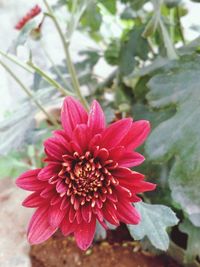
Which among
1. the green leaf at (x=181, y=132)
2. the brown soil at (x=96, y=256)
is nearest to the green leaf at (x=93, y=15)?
the green leaf at (x=181, y=132)

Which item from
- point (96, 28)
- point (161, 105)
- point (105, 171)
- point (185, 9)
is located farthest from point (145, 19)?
point (105, 171)

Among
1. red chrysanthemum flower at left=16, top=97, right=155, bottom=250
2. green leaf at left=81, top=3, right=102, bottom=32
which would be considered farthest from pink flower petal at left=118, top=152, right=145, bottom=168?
green leaf at left=81, top=3, right=102, bottom=32

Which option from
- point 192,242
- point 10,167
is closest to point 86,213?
point 192,242

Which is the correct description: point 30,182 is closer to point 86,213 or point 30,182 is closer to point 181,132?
point 86,213

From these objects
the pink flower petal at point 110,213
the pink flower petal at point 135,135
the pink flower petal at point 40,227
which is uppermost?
the pink flower petal at point 135,135

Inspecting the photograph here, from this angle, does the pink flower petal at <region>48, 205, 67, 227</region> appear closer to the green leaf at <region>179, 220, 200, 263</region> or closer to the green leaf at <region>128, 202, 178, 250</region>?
the green leaf at <region>128, 202, 178, 250</region>

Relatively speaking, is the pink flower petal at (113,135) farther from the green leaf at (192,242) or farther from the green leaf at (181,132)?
the green leaf at (192,242)
